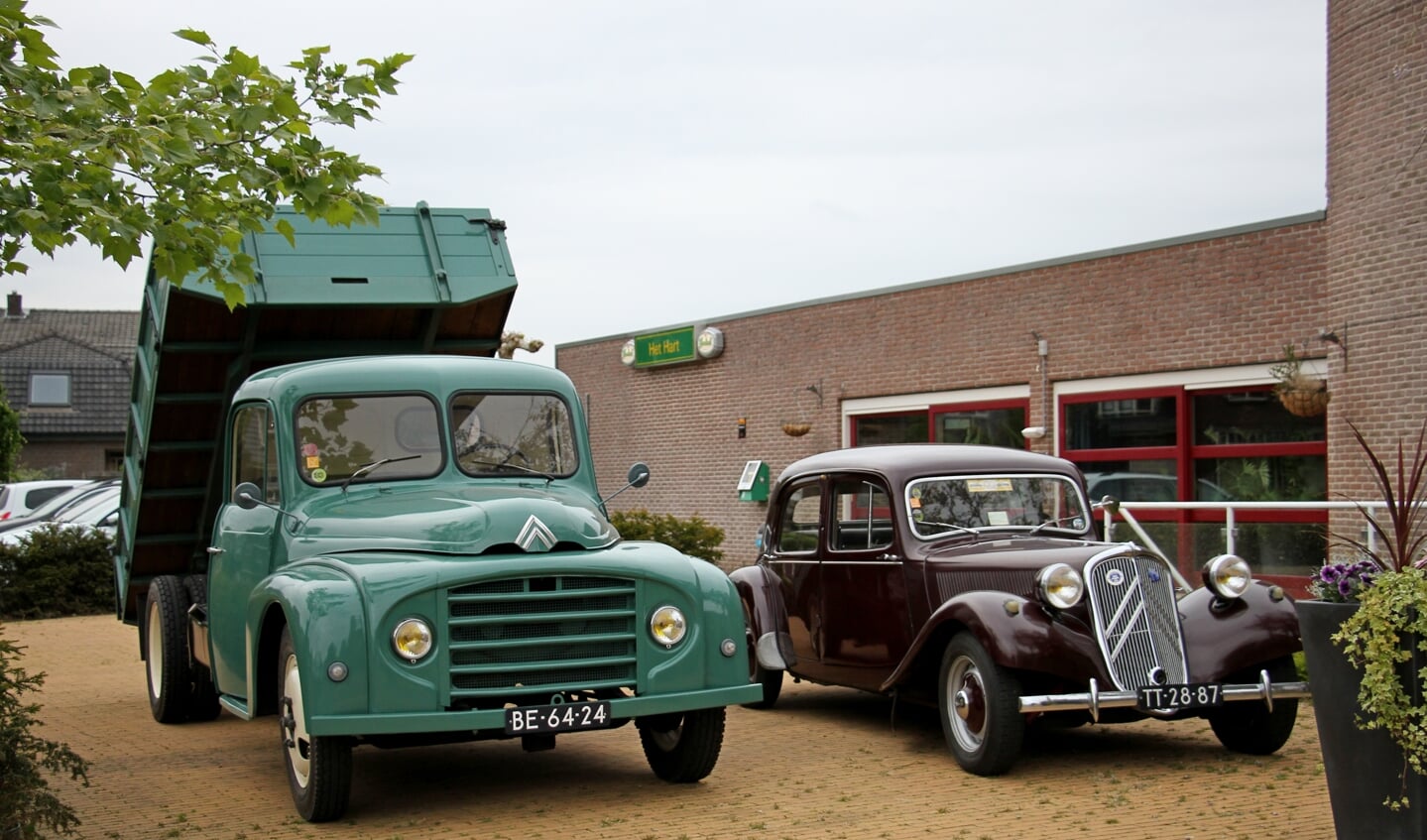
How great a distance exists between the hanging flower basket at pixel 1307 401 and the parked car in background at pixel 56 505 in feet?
55.7

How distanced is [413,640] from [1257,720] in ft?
15.0

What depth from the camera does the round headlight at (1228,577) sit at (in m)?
7.77

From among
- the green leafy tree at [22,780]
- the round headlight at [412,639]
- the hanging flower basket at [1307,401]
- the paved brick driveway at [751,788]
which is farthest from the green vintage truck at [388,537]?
the hanging flower basket at [1307,401]

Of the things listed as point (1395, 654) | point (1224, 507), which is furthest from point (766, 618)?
point (1395, 654)

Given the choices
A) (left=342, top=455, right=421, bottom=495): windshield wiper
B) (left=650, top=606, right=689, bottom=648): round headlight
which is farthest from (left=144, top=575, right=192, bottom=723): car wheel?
(left=650, top=606, right=689, bottom=648): round headlight

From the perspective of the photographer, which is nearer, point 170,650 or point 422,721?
point 422,721

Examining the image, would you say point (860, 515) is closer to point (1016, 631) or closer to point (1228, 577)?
point (1016, 631)

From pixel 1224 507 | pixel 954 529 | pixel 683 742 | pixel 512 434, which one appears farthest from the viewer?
pixel 1224 507

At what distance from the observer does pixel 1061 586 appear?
7.39 metres

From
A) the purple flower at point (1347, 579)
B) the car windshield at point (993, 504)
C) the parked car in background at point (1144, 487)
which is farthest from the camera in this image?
the parked car in background at point (1144, 487)

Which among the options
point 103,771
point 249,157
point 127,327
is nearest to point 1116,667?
point 249,157

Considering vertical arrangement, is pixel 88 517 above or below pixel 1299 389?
below

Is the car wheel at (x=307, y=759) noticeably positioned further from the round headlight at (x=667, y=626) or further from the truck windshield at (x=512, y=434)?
the truck windshield at (x=512, y=434)

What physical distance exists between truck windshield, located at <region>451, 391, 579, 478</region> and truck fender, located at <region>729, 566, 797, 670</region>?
1.77 meters
